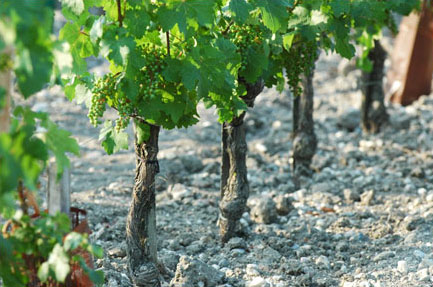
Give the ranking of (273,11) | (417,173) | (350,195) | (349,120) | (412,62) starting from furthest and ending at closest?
(412,62) < (349,120) < (417,173) < (350,195) < (273,11)

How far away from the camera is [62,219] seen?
10.0 ft

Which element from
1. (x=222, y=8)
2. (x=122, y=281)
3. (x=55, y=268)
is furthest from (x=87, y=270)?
(x=222, y=8)

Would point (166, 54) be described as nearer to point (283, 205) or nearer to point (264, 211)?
point (264, 211)

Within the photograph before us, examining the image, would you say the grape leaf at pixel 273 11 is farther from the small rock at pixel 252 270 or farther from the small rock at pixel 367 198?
the small rock at pixel 367 198

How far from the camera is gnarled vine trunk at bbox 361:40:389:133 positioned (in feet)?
23.5

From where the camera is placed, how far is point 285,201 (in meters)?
5.72

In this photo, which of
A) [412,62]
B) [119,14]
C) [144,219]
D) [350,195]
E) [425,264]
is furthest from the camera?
[412,62]

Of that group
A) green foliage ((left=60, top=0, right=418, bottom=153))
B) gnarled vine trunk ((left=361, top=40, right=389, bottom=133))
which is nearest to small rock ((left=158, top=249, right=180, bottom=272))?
green foliage ((left=60, top=0, right=418, bottom=153))

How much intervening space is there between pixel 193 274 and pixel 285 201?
163cm

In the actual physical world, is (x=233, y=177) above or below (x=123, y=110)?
below

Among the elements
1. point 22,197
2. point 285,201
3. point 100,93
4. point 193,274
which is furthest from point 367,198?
point 22,197

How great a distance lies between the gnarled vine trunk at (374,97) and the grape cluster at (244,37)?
309cm

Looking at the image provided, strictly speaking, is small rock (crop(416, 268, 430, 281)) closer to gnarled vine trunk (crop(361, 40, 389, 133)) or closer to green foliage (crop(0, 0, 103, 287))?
green foliage (crop(0, 0, 103, 287))

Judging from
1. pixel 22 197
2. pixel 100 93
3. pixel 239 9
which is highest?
pixel 239 9
